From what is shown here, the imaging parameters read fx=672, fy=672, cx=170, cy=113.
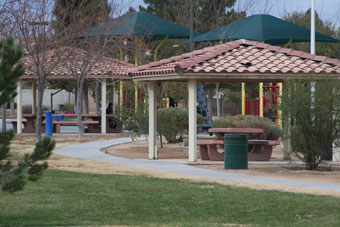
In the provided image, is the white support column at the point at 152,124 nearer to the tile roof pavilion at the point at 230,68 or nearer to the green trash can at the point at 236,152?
the tile roof pavilion at the point at 230,68

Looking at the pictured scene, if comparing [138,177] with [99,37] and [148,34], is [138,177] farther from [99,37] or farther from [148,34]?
[148,34]

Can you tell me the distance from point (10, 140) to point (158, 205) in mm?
3281

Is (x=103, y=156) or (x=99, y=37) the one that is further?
(x=99, y=37)

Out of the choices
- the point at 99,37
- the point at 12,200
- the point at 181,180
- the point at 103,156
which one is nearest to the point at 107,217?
the point at 12,200

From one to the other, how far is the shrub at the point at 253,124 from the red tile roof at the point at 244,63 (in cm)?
234

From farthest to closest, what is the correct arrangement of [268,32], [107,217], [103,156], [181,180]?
[268,32] → [103,156] → [181,180] → [107,217]

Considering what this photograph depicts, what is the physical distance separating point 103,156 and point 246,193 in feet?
27.4

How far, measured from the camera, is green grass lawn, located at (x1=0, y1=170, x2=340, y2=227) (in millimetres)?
9477

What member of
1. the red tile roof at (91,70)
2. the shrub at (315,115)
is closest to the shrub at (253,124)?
the shrub at (315,115)

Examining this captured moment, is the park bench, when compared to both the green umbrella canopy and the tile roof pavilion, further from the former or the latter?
the green umbrella canopy

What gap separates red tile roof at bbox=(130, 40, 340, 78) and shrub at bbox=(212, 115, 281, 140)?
7.69 ft

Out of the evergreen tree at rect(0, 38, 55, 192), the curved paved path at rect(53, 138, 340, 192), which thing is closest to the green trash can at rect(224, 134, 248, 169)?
the curved paved path at rect(53, 138, 340, 192)

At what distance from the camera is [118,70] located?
1241 inches

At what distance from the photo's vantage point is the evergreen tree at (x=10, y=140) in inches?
309
